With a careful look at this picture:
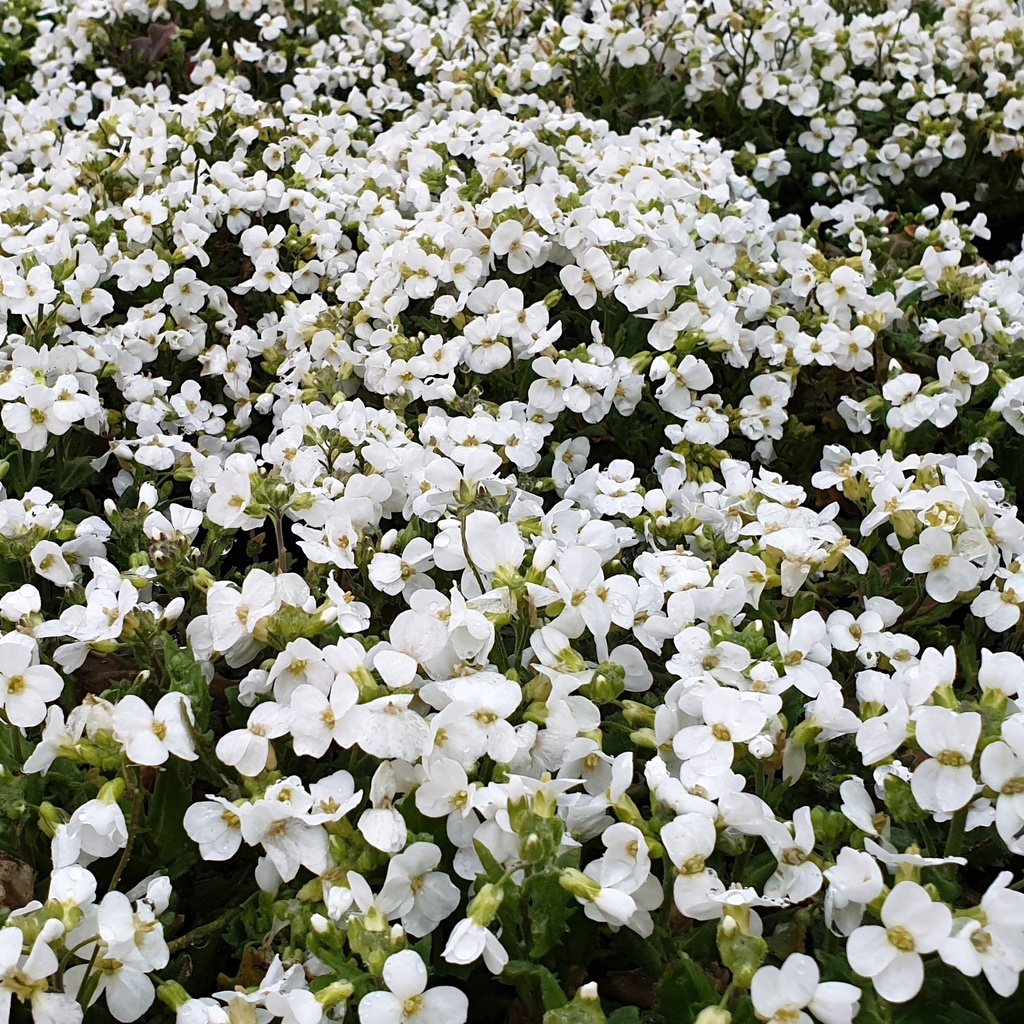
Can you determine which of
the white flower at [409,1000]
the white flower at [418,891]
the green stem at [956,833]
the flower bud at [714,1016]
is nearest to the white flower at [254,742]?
the white flower at [418,891]

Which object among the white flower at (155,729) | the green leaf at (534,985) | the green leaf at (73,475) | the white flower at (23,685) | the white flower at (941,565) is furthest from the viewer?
the green leaf at (73,475)

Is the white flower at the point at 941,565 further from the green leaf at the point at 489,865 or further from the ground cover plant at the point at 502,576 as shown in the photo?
the green leaf at the point at 489,865

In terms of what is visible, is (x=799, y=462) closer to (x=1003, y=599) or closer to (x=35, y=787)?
(x=1003, y=599)

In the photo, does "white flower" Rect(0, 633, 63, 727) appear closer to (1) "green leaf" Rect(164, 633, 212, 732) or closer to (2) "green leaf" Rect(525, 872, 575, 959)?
(1) "green leaf" Rect(164, 633, 212, 732)

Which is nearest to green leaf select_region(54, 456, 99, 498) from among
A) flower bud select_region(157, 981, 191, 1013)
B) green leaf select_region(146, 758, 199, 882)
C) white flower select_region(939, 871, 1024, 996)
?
green leaf select_region(146, 758, 199, 882)

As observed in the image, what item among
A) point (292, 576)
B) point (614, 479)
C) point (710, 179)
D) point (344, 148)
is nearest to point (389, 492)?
point (292, 576)

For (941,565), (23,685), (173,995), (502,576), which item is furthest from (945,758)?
(23,685)
